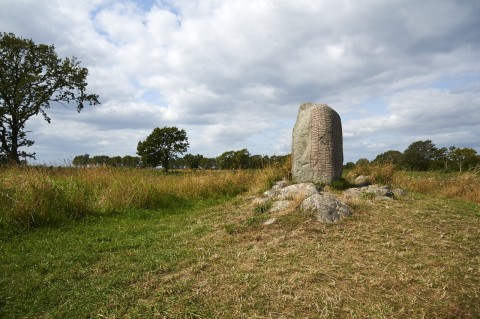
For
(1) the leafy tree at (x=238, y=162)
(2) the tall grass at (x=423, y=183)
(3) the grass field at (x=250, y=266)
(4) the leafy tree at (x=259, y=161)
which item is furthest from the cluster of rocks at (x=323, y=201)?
(1) the leafy tree at (x=238, y=162)

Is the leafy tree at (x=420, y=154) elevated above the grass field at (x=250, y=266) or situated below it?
above

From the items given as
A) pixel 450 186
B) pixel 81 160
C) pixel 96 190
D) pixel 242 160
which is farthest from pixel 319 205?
pixel 242 160

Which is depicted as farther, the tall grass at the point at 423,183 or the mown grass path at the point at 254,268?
the tall grass at the point at 423,183

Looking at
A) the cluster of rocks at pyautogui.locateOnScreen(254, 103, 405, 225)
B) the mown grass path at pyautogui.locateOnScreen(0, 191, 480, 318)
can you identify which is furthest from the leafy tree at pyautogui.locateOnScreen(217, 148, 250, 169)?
the mown grass path at pyautogui.locateOnScreen(0, 191, 480, 318)

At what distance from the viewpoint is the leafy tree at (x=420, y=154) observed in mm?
27706

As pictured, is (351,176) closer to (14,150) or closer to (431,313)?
(431,313)

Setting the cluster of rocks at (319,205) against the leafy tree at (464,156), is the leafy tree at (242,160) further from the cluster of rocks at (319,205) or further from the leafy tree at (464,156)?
the leafy tree at (464,156)

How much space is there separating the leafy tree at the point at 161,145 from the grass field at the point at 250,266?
2764 cm

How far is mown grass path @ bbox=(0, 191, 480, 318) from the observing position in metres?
3.45

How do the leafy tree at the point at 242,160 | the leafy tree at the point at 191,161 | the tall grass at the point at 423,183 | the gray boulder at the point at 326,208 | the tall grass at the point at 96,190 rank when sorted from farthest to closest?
the leafy tree at the point at 191,161 < the leafy tree at the point at 242,160 < the tall grass at the point at 423,183 < the tall grass at the point at 96,190 < the gray boulder at the point at 326,208

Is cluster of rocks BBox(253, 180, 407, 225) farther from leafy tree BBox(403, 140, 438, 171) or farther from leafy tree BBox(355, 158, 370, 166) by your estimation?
leafy tree BBox(403, 140, 438, 171)

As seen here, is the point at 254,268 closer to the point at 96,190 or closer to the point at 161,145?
the point at 96,190

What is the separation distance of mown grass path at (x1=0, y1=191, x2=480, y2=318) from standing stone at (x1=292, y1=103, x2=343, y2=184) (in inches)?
108

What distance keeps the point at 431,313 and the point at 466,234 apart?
290 centimetres
